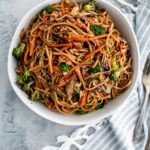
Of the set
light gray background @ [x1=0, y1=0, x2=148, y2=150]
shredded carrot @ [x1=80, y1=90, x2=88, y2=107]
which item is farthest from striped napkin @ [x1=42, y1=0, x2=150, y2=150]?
shredded carrot @ [x1=80, y1=90, x2=88, y2=107]

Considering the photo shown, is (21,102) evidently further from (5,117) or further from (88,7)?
(88,7)

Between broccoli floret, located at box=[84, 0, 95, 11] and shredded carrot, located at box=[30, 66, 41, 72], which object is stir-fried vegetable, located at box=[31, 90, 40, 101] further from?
broccoli floret, located at box=[84, 0, 95, 11]

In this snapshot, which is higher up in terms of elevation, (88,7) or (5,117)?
(88,7)

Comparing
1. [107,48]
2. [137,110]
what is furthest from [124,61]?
[137,110]

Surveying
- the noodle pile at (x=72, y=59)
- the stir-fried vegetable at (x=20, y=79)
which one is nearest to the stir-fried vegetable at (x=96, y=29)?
the noodle pile at (x=72, y=59)

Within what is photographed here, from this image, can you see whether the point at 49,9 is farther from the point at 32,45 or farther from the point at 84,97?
the point at 84,97

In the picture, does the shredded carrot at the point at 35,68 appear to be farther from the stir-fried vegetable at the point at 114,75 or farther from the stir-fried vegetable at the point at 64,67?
the stir-fried vegetable at the point at 114,75

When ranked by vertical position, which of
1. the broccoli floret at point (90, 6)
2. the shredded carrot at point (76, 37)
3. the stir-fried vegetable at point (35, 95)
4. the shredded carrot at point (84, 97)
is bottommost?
the stir-fried vegetable at point (35, 95)
